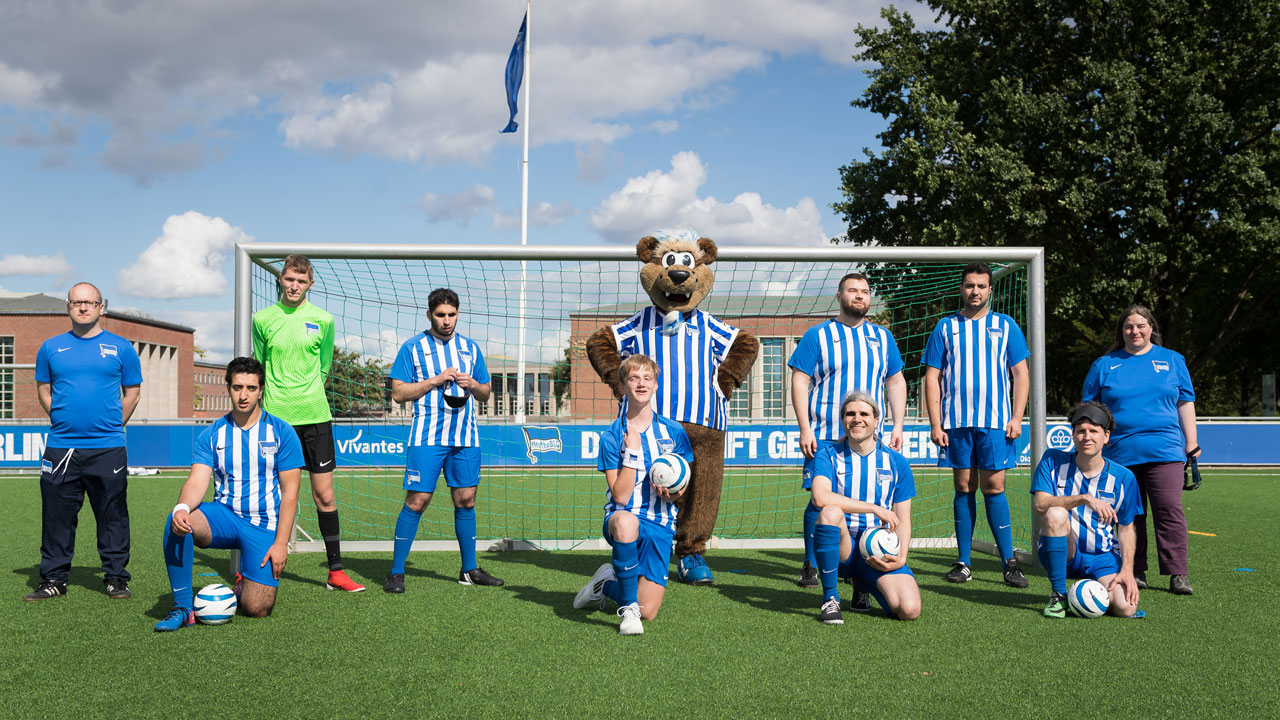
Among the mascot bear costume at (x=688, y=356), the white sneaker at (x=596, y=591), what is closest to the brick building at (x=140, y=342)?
the mascot bear costume at (x=688, y=356)

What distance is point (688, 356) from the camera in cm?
489

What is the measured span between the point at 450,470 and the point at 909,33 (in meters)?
18.3

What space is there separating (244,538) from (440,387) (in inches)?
51.0

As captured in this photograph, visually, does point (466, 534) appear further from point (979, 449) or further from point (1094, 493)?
point (1094, 493)

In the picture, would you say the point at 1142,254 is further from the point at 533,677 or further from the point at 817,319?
the point at 533,677

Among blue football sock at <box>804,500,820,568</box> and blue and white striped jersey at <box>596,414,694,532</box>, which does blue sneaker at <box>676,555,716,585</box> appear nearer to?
blue football sock at <box>804,500,820,568</box>

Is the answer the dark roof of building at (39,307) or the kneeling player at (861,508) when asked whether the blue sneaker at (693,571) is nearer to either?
the kneeling player at (861,508)

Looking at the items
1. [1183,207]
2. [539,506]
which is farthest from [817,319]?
[1183,207]

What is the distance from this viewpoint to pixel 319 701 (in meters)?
2.87

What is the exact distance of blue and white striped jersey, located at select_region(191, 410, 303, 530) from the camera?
4004 millimetres

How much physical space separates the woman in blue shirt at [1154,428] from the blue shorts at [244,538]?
4.49 metres

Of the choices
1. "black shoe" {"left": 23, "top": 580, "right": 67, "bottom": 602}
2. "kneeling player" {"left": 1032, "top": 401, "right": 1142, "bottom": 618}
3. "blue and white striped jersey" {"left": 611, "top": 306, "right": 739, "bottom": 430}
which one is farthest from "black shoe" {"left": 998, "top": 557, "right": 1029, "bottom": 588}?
"black shoe" {"left": 23, "top": 580, "right": 67, "bottom": 602}

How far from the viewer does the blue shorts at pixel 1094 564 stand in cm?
410

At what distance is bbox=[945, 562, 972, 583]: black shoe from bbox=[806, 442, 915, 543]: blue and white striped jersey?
1276mm
